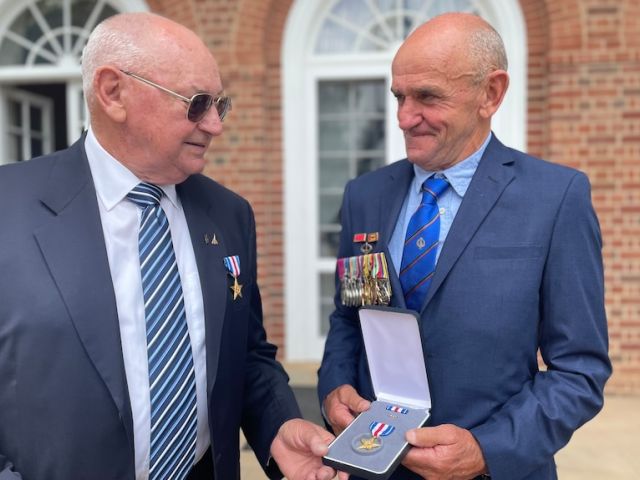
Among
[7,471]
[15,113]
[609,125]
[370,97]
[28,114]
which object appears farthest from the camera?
[28,114]

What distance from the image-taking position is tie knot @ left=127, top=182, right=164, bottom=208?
1.73m

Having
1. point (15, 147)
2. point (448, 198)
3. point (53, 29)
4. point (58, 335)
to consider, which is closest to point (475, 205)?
point (448, 198)

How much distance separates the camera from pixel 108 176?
1.72 metres

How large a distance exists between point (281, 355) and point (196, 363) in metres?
4.11

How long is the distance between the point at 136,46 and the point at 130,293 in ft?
2.17

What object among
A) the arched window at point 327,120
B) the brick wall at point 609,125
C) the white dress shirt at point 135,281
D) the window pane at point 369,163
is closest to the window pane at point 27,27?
the arched window at point 327,120

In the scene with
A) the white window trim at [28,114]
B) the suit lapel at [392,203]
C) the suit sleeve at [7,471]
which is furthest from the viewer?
the white window trim at [28,114]

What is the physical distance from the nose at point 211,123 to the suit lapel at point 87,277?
1.22 feet

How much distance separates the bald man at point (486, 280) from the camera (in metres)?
1.62

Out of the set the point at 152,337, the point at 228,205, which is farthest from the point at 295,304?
the point at 152,337

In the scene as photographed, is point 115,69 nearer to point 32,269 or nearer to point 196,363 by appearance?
point 32,269

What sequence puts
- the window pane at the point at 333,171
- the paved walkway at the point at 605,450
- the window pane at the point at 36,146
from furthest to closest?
the window pane at the point at 36,146, the window pane at the point at 333,171, the paved walkway at the point at 605,450

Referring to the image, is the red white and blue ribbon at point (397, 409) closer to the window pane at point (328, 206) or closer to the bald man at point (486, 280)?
the bald man at point (486, 280)

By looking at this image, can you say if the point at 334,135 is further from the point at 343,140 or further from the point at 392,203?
the point at 392,203
